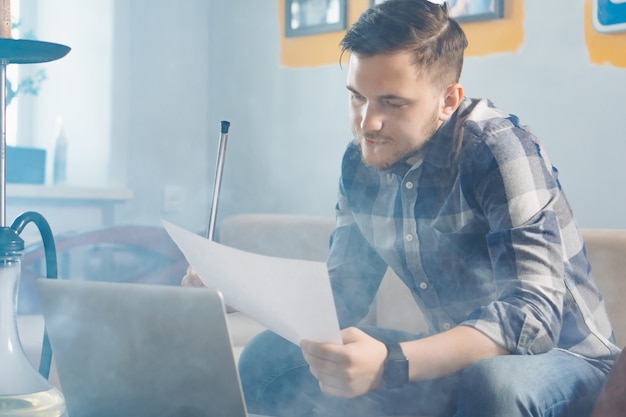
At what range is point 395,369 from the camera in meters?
0.76

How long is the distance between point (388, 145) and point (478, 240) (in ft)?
0.57

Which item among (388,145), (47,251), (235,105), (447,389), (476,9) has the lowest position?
(447,389)

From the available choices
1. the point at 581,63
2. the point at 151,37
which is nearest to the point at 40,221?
the point at 581,63

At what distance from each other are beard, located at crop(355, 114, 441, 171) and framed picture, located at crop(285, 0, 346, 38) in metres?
1.05

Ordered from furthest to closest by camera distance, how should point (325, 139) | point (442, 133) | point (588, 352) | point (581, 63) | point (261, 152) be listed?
point (261, 152)
point (325, 139)
point (581, 63)
point (442, 133)
point (588, 352)

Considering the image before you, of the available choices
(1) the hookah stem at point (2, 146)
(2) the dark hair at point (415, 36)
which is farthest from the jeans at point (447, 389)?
(1) the hookah stem at point (2, 146)

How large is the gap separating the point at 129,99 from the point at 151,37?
202 millimetres

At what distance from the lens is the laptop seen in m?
0.60

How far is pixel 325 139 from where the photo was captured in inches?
83.6

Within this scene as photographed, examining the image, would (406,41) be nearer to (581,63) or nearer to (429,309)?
(429,309)

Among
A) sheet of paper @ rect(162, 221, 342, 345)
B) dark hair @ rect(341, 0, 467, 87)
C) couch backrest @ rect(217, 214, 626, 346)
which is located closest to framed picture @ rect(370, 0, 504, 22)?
couch backrest @ rect(217, 214, 626, 346)

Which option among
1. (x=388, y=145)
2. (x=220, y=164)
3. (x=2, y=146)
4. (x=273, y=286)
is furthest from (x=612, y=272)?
(x=2, y=146)

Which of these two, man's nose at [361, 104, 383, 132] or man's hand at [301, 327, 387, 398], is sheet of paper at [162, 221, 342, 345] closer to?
man's hand at [301, 327, 387, 398]

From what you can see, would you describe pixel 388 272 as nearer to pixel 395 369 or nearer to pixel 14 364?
pixel 395 369
